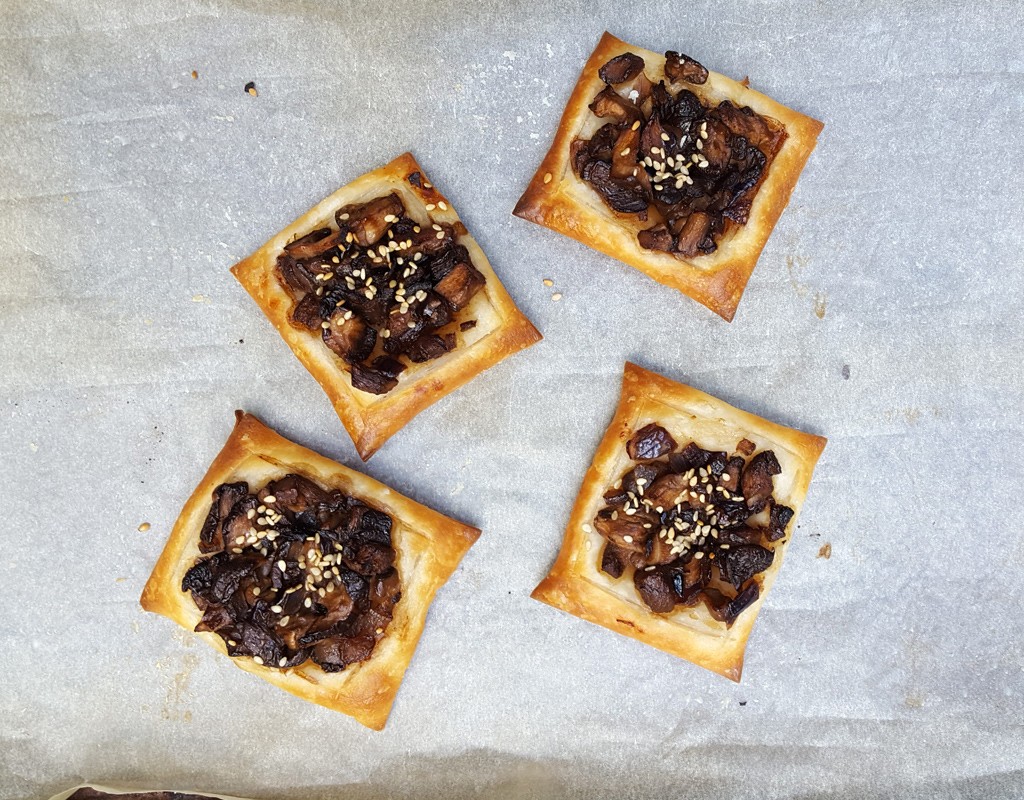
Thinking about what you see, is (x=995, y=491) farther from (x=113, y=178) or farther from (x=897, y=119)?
(x=113, y=178)

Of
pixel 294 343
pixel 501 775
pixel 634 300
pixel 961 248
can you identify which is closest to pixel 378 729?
pixel 501 775

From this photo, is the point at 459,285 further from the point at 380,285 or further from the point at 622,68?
the point at 622,68

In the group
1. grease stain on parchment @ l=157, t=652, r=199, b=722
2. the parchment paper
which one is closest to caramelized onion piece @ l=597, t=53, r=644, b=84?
the parchment paper

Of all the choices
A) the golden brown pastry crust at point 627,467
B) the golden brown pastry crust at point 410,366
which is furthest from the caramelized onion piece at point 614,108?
the golden brown pastry crust at point 627,467

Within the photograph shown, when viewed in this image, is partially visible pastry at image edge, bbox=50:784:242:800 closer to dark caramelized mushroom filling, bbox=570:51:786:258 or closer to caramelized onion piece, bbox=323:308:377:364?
caramelized onion piece, bbox=323:308:377:364

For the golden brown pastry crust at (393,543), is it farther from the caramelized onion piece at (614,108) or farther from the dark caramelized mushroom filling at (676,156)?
the caramelized onion piece at (614,108)
